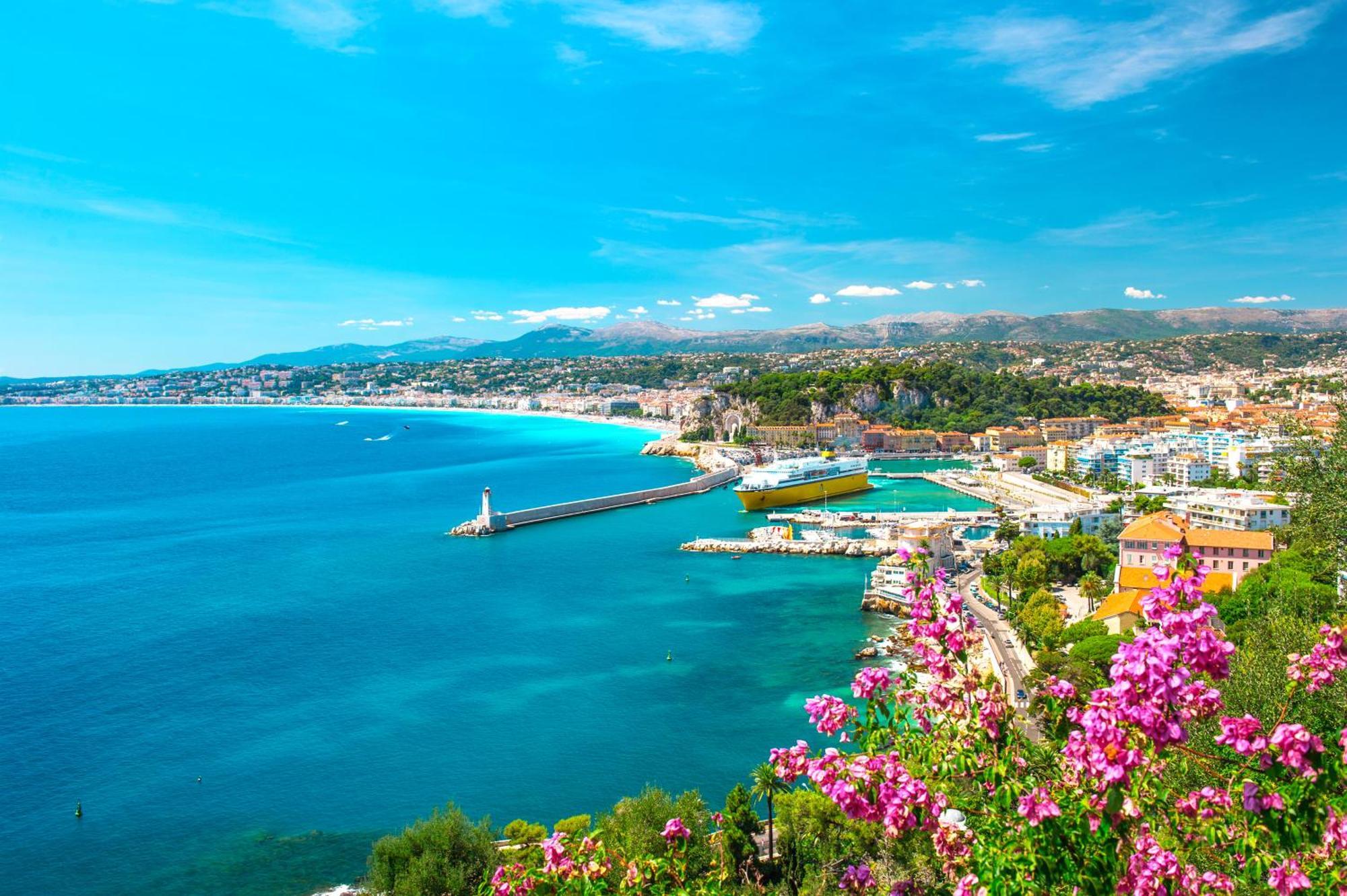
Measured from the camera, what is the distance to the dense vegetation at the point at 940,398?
54781 millimetres

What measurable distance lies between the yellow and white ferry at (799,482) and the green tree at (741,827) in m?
23.4

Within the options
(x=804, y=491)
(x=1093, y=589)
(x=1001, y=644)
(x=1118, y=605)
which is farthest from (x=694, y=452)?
(x=1118, y=605)

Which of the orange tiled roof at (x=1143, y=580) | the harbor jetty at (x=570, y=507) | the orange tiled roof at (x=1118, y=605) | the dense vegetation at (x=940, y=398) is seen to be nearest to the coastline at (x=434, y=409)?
the dense vegetation at (x=940, y=398)

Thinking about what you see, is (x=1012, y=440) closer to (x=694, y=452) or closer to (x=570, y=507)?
(x=694, y=452)

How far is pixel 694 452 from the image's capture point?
49969 mm

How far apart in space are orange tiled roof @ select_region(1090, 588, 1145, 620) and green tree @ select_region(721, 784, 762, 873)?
24.1 feet

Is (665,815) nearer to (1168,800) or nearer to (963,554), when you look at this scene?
(1168,800)

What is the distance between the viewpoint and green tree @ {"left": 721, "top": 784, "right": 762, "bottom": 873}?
24.5ft

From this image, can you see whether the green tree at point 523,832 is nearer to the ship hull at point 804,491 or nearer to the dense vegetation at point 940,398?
the ship hull at point 804,491

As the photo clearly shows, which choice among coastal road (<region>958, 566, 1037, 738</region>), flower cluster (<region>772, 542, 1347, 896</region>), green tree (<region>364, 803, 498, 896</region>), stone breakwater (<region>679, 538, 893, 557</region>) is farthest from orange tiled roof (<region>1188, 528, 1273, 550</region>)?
flower cluster (<region>772, 542, 1347, 896</region>)

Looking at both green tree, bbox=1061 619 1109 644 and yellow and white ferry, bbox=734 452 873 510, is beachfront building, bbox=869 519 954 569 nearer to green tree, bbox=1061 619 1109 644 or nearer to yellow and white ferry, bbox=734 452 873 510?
green tree, bbox=1061 619 1109 644

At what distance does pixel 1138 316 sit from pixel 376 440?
16324cm

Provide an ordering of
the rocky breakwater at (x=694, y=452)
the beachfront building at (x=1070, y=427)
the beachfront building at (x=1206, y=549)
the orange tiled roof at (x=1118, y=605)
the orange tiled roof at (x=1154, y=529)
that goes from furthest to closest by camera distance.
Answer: the beachfront building at (x=1070, y=427), the rocky breakwater at (x=694, y=452), the orange tiled roof at (x=1154, y=529), the beachfront building at (x=1206, y=549), the orange tiled roof at (x=1118, y=605)

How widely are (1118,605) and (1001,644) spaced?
5.85 feet
